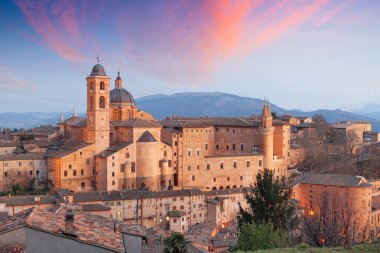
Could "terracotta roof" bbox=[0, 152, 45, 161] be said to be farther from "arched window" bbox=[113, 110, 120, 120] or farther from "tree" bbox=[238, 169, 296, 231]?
"tree" bbox=[238, 169, 296, 231]

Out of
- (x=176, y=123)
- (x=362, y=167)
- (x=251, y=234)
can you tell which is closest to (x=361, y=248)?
(x=251, y=234)

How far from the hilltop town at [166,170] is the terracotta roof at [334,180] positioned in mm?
90

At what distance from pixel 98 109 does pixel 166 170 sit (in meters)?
8.69

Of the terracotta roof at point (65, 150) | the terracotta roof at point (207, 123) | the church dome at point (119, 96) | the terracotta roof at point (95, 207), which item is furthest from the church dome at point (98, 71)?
the terracotta roof at point (95, 207)

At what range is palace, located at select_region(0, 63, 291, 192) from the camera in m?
41.2

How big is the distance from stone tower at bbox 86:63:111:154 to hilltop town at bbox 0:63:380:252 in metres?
0.09

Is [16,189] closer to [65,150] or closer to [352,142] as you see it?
[65,150]

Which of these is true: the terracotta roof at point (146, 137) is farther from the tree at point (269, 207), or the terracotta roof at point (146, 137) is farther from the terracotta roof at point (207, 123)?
the tree at point (269, 207)

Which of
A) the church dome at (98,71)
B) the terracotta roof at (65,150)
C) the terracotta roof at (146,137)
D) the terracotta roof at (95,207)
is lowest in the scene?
the terracotta roof at (95,207)

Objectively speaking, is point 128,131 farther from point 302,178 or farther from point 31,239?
point 31,239

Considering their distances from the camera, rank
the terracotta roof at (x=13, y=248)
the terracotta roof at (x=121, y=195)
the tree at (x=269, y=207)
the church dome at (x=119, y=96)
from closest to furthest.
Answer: the terracotta roof at (x=13, y=248) → the tree at (x=269, y=207) → the terracotta roof at (x=121, y=195) → the church dome at (x=119, y=96)

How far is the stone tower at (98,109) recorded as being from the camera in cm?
4262

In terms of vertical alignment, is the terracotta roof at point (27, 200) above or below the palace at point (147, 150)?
below

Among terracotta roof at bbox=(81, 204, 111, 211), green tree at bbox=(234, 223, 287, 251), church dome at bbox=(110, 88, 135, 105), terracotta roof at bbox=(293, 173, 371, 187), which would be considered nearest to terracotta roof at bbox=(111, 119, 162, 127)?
church dome at bbox=(110, 88, 135, 105)
